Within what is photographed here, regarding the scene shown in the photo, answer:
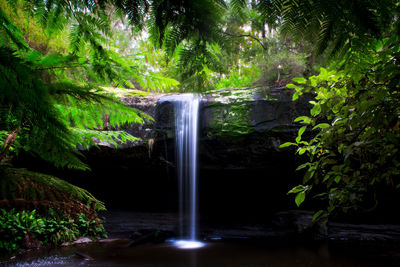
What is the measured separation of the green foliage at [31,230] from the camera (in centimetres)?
434

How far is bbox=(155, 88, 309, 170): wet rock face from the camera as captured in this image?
587cm

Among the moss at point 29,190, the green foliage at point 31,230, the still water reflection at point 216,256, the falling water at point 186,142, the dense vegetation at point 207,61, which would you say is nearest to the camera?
the dense vegetation at point 207,61

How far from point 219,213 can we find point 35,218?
5.23 m

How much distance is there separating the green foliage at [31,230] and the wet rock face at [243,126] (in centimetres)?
305

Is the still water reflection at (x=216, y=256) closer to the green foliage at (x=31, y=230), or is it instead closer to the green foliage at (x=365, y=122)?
the green foliage at (x=31, y=230)

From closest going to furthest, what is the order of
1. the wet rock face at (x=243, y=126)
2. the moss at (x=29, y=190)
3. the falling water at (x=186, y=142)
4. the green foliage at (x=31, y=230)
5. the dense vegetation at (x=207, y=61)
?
the dense vegetation at (x=207, y=61) → the moss at (x=29, y=190) → the green foliage at (x=31, y=230) → the wet rock face at (x=243, y=126) → the falling water at (x=186, y=142)

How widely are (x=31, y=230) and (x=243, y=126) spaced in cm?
523

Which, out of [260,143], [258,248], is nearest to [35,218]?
[258,248]

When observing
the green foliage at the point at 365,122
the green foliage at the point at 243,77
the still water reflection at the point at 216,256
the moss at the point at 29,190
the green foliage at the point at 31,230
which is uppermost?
the green foliage at the point at 243,77

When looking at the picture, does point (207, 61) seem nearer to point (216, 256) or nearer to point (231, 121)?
point (216, 256)

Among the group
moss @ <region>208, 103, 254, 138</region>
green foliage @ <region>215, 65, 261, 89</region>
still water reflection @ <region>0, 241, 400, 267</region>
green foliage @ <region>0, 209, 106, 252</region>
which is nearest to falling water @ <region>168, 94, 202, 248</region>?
moss @ <region>208, 103, 254, 138</region>

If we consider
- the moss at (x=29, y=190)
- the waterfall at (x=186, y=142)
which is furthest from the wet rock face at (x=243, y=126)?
the moss at (x=29, y=190)

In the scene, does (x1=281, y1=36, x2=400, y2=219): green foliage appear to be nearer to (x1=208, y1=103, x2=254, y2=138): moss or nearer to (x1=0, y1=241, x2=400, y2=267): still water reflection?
(x1=0, y1=241, x2=400, y2=267): still water reflection

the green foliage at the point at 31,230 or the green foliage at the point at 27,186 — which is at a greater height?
the green foliage at the point at 27,186
